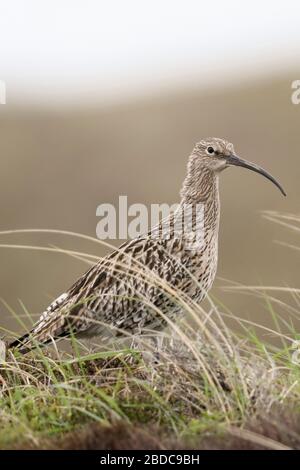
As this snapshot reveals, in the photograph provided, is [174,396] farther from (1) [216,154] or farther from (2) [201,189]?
(1) [216,154]

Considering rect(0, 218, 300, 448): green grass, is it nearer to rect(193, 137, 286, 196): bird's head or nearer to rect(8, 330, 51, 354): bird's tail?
rect(8, 330, 51, 354): bird's tail

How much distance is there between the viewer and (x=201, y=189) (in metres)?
9.60

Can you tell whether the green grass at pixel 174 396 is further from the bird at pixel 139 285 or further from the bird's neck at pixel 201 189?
the bird's neck at pixel 201 189

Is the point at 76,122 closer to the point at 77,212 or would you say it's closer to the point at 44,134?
the point at 44,134

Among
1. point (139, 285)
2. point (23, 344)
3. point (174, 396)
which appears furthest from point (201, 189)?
point (174, 396)

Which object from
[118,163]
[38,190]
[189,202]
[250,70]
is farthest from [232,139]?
[189,202]

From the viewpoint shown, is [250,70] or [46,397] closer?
[46,397]

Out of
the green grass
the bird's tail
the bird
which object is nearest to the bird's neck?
the bird

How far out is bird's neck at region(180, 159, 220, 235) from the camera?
9.45m

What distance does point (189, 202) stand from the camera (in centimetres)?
959

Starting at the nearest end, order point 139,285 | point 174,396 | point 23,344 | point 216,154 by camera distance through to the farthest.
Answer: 1. point 174,396
2. point 23,344
3. point 139,285
4. point 216,154

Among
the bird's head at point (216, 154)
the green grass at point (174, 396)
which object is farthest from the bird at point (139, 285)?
the green grass at point (174, 396)

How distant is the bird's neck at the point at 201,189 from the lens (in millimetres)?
9445

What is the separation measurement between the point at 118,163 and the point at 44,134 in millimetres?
3204
